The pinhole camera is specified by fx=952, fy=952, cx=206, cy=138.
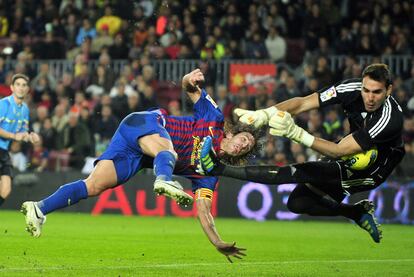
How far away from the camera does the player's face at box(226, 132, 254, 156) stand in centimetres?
944

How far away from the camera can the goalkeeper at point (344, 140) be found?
882cm

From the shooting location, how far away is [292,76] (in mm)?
19219

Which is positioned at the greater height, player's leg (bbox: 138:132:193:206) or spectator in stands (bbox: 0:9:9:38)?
spectator in stands (bbox: 0:9:9:38)

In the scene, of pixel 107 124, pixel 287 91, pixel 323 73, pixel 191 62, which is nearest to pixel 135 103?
pixel 107 124

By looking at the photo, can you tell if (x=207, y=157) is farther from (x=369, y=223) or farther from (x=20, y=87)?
(x=20, y=87)

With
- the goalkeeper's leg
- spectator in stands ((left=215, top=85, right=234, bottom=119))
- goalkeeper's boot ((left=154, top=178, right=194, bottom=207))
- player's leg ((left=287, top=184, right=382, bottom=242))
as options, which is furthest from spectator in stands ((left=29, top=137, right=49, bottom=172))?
goalkeeper's boot ((left=154, top=178, right=194, bottom=207))

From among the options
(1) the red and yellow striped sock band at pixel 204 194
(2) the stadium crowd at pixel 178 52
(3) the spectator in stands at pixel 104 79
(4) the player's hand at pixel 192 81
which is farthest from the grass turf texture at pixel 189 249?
(3) the spectator in stands at pixel 104 79

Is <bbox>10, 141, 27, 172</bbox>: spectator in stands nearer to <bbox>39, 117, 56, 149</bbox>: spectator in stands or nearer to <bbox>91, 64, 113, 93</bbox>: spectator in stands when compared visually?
<bbox>39, 117, 56, 149</bbox>: spectator in stands

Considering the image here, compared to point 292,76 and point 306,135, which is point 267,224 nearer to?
point 292,76

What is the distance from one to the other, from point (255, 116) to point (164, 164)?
37.2 inches

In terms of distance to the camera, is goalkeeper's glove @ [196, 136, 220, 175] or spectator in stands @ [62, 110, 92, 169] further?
spectator in stands @ [62, 110, 92, 169]

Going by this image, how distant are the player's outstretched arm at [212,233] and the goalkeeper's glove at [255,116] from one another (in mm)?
1176

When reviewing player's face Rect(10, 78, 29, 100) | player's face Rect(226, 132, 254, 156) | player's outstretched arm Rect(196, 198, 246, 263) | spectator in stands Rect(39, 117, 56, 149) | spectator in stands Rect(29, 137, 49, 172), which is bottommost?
spectator in stands Rect(29, 137, 49, 172)

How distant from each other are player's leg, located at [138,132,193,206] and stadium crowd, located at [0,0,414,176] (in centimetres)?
924
